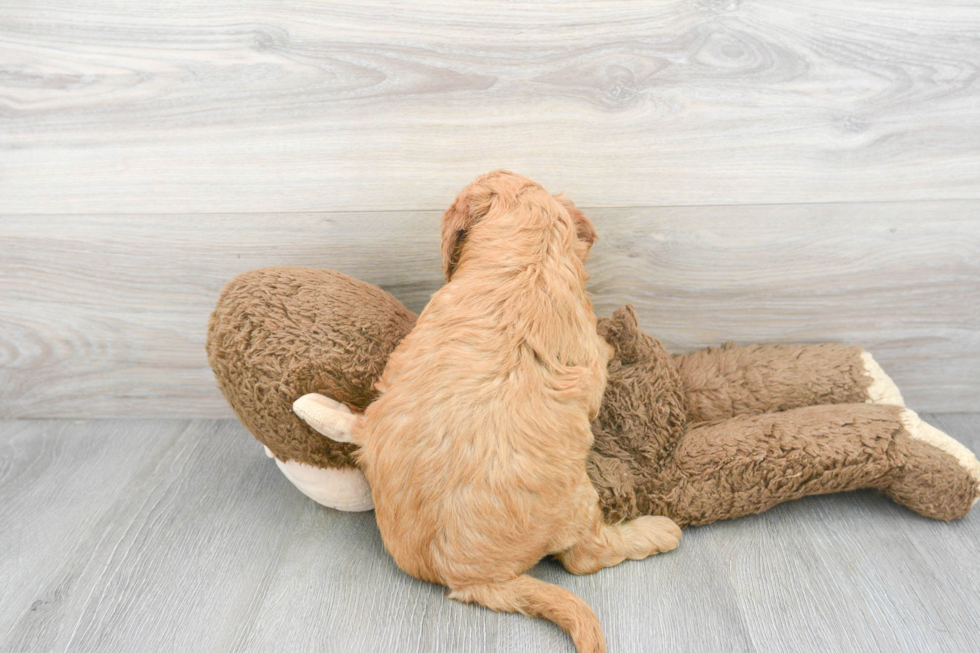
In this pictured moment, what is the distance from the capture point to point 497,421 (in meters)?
0.88

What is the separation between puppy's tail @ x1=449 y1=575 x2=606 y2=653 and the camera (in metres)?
0.87

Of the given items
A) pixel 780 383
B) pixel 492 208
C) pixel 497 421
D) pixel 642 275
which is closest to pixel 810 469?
pixel 780 383

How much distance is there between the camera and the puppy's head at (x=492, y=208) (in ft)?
3.24

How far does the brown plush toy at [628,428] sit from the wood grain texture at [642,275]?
0.61ft

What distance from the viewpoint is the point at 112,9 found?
3.84 feet

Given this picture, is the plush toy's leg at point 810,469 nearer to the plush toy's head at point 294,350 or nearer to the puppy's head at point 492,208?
the puppy's head at point 492,208

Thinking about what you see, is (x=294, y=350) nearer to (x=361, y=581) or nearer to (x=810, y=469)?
(x=361, y=581)

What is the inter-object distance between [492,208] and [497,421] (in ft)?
1.06

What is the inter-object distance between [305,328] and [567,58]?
25.5 inches

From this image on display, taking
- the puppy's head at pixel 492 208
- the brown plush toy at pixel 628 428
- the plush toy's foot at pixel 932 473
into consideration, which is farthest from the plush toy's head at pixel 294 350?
the plush toy's foot at pixel 932 473

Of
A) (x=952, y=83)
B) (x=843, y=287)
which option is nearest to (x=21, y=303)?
(x=843, y=287)

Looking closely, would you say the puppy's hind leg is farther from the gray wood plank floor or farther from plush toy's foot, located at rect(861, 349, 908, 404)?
plush toy's foot, located at rect(861, 349, 908, 404)

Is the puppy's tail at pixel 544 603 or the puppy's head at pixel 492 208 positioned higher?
the puppy's head at pixel 492 208

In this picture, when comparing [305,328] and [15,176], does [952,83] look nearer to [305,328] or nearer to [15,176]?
[305,328]
